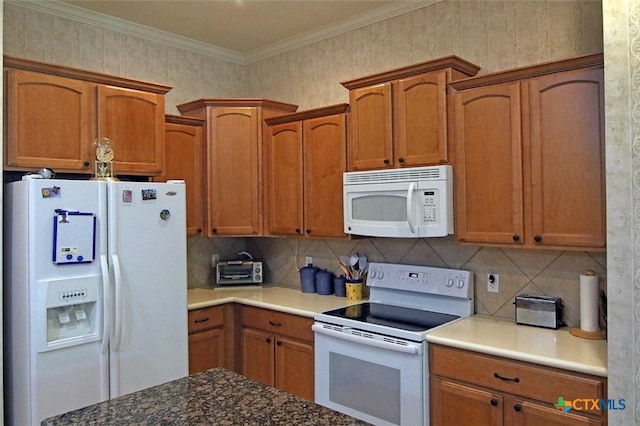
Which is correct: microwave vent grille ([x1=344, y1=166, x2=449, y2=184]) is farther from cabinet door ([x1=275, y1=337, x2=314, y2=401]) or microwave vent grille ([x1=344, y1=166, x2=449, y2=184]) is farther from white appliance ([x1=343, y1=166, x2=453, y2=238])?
cabinet door ([x1=275, y1=337, x2=314, y2=401])

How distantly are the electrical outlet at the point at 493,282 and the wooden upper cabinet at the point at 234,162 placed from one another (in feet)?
5.58

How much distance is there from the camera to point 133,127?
124 inches

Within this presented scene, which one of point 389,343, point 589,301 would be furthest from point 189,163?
point 589,301

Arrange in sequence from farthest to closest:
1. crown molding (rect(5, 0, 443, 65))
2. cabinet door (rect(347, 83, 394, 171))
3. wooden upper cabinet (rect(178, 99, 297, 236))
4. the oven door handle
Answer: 1. wooden upper cabinet (rect(178, 99, 297, 236))
2. crown molding (rect(5, 0, 443, 65))
3. cabinet door (rect(347, 83, 394, 171))
4. the oven door handle

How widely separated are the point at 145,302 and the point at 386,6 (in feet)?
8.02

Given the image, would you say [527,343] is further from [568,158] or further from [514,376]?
[568,158]

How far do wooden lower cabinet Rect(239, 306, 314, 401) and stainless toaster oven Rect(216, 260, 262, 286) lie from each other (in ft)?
1.52

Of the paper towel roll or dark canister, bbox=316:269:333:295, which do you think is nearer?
the paper towel roll

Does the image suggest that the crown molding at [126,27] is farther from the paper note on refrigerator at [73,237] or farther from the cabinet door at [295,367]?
the cabinet door at [295,367]

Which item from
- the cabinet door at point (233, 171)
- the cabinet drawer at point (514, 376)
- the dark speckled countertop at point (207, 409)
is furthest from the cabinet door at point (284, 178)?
the dark speckled countertop at point (207, 409)

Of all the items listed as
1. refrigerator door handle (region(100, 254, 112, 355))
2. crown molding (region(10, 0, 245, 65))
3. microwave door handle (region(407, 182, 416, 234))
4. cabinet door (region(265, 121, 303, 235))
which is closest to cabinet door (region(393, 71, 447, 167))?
microwave door handle (region(407, 182, 416, 234))

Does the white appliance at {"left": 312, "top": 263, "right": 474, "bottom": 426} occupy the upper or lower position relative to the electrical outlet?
lower

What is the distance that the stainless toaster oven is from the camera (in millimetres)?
3963

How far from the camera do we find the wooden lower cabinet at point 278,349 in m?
3.15
